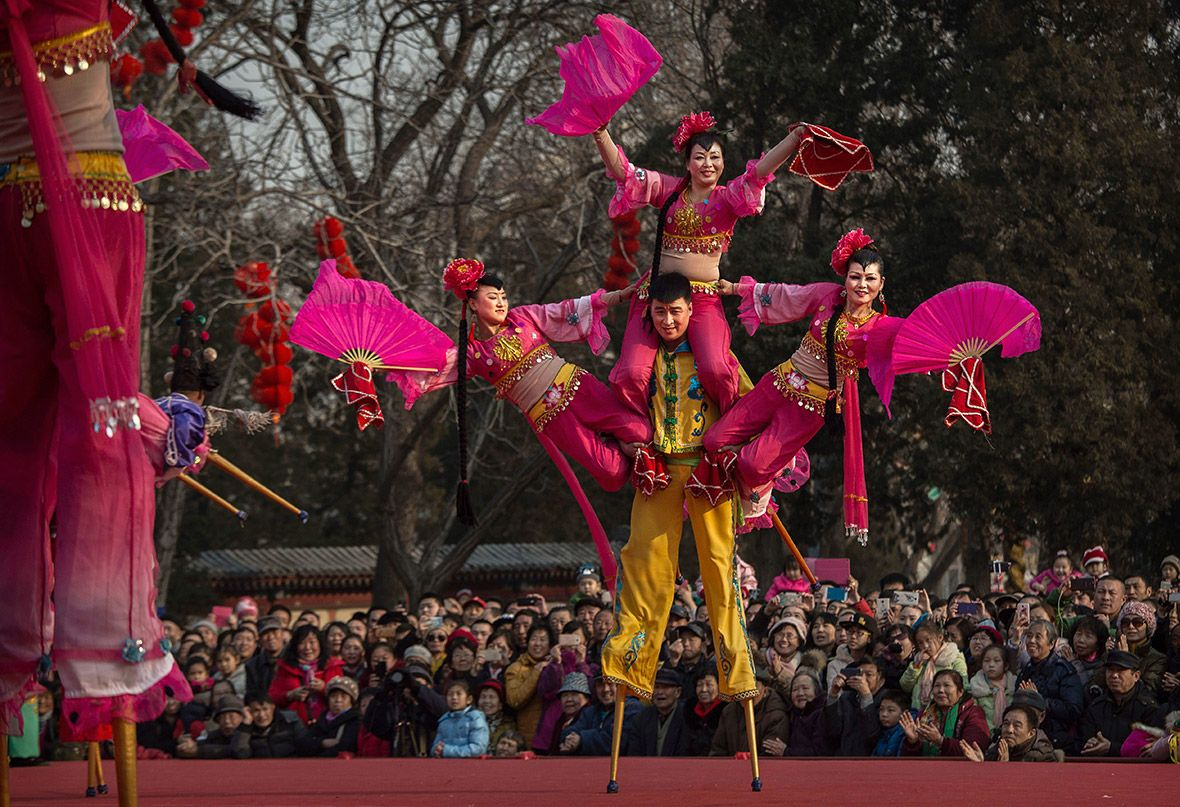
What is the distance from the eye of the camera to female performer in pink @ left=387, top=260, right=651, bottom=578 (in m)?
5.95

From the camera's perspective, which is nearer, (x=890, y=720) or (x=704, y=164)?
(x=704, y=164)

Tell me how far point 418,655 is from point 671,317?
14.9 feet

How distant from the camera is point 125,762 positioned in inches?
144

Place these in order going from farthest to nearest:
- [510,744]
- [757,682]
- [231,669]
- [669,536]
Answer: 1. [231,669]
2. [510,744]
3. [757,682]
4. [669,536]

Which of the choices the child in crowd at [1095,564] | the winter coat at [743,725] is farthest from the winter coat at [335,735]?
the child in crowd at [1095,564]

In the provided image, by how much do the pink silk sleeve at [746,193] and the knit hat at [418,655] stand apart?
4.57 meters

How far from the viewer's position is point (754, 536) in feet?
65.9

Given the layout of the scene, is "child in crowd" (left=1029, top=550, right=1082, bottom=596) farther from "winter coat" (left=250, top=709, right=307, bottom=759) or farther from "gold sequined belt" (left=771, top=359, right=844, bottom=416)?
"gold sequined belt" (left=771, top=359, right=844, bottom=416)

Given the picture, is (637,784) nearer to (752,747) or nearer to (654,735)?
(752,747)

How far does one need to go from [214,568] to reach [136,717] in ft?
70.5

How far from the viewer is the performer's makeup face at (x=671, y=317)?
588cm

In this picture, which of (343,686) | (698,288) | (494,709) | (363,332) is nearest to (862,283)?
(698,288)

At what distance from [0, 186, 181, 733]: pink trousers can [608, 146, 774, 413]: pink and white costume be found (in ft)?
7.86

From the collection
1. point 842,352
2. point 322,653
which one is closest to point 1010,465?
point 322,653
